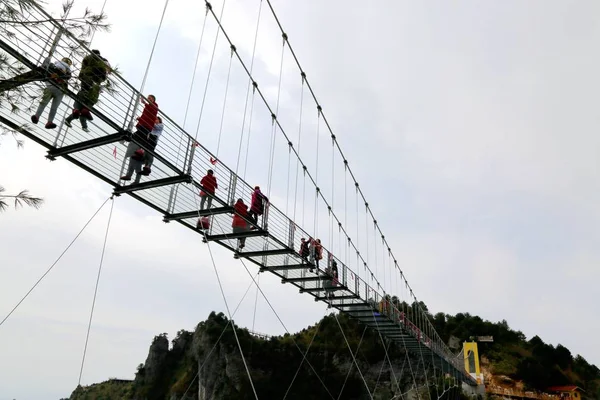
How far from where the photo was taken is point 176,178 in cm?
645

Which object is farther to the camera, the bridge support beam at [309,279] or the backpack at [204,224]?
the bridge support beam at [309,279]

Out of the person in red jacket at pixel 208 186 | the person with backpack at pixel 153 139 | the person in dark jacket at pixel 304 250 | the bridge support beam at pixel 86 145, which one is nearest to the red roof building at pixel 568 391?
the person in dark jacket at pixel 304 250

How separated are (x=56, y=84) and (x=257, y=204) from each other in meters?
4.87

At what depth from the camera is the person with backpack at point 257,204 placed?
851 centimetres

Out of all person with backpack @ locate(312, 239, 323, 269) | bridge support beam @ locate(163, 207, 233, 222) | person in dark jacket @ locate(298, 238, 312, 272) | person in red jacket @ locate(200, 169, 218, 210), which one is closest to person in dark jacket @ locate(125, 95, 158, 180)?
person in red jacket @ locate(200, 169, 218, 210)

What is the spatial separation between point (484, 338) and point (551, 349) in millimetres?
7450

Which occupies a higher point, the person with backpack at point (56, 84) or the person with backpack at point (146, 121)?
the person with backpack at point (146, 121)

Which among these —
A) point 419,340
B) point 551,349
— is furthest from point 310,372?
point 419,340

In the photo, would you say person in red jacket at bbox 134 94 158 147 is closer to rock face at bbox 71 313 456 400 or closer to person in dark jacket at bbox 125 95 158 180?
person in dark jacket at bbox 125 95 158 180

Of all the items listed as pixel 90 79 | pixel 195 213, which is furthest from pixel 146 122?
pixel 195 213

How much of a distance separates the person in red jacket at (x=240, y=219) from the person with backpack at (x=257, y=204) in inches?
10.1

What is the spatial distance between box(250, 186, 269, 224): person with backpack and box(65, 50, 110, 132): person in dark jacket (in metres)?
4.11

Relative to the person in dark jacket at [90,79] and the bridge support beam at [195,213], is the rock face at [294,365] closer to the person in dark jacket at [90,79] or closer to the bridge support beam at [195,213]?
the bridge support beam at [195,213]

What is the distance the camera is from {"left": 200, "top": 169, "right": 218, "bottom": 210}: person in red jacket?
7.08m
